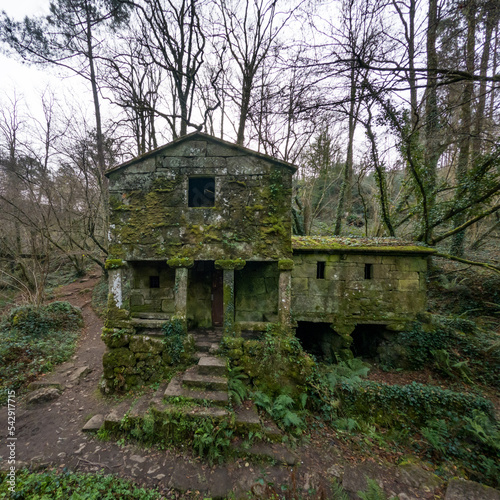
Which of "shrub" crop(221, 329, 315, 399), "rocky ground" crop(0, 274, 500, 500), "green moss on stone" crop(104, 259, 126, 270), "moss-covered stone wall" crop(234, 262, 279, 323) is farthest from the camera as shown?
"moss-covered stone wall" crop(234, 262, 279, 323)

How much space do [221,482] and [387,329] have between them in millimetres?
5752

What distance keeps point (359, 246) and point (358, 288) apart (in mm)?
1260

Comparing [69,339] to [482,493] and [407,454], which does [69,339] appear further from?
[482,493]

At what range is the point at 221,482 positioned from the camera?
11.0 feet

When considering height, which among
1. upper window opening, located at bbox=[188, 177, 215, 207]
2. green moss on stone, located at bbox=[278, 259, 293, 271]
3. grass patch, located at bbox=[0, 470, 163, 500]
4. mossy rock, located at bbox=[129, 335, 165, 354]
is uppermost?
upper window opening, located at bbox=[188, 177, 215, 207]

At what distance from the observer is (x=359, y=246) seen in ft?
21.9

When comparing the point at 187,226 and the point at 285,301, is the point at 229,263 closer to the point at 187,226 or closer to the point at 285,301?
the point at 187,226

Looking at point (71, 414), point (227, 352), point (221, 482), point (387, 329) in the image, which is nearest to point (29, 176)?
point (71, 414)

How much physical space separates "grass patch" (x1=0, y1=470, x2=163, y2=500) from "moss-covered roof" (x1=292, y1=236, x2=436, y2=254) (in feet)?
18.8

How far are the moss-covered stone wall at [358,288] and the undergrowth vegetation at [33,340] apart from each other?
23.3ft

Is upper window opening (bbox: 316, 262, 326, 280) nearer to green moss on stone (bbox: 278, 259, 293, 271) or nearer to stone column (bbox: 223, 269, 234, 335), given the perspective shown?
green moss on stone (bbox: 278, 259, 293, 271)

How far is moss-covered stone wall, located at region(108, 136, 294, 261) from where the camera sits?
5.38m

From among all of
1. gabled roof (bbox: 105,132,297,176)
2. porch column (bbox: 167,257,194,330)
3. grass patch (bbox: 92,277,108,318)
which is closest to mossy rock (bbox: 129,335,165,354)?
porch column (bbox: 167,257,194,330)

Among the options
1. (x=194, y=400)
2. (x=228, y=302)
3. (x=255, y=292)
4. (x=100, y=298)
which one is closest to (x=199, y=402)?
(x=194, y=400)
